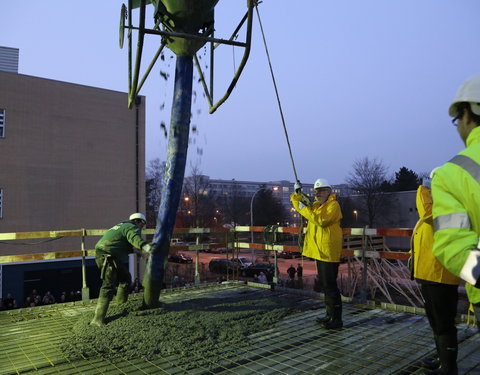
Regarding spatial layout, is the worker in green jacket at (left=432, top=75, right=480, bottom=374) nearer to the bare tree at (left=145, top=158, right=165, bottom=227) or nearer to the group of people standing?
the group of people standing

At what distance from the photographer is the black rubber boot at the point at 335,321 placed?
4684mm

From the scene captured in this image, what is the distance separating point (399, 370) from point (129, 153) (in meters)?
20.7

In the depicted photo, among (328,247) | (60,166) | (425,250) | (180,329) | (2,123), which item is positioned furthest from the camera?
(60,166)

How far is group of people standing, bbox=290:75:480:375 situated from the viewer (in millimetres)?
1660

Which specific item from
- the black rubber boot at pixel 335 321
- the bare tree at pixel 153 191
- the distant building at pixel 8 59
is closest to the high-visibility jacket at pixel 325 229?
the black rubber boot at pixel 335 321

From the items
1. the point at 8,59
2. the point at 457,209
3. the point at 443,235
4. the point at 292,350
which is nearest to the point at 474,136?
the point at 457,209

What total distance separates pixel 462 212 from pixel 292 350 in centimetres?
290

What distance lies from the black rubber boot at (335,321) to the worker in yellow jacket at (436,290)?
130 centimetres

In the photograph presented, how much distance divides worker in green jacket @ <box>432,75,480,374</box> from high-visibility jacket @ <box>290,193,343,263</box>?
2.84m

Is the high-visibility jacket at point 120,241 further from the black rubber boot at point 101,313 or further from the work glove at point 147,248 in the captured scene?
the black rubber boot at point 101,313

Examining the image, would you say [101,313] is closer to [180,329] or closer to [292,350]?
[180,329]

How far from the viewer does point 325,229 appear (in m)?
4.90

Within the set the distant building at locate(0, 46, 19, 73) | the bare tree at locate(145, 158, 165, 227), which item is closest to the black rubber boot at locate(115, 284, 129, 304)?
the distant building at locate(0, 46, 19, 73)

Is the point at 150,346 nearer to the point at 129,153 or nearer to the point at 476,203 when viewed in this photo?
the point at 476,203
